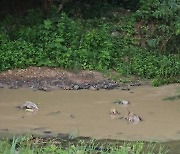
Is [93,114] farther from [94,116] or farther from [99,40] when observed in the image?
[99,40]

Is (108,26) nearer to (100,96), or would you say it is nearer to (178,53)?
(178,53)

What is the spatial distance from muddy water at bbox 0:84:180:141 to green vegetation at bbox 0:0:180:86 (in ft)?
4.45

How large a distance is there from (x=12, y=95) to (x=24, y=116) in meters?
1.85

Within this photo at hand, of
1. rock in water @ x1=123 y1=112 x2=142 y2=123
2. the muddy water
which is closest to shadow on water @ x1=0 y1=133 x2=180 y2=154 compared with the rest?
the muddy water

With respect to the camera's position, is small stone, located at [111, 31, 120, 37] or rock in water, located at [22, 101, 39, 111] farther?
small stone, located at [111, 31, 120, 37]

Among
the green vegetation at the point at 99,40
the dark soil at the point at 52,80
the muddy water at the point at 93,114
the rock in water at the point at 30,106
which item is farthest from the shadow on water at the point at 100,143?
the green vegetation at the point at 99,40

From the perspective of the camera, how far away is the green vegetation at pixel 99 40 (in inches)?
465

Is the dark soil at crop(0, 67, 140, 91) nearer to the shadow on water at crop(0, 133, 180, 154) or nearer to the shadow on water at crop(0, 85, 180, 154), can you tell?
the shadow on water at crop(0, 85, 180, 154)

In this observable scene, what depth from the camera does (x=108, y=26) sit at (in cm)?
1297

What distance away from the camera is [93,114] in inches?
330

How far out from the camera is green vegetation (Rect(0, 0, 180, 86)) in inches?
465

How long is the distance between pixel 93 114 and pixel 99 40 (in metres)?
4.32

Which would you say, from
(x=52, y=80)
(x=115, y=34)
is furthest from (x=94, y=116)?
(x=115, y=34)

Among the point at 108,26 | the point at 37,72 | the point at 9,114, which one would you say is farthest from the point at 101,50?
the point at 9,114
